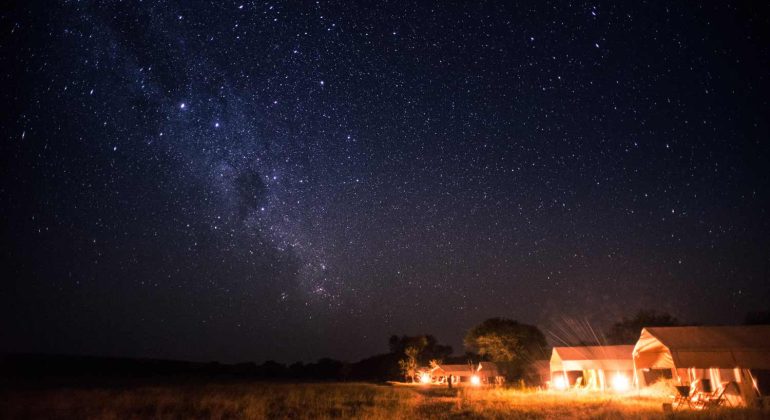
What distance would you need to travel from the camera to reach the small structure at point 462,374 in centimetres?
6175

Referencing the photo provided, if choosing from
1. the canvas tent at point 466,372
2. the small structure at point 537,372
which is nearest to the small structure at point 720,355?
the small structure at point 537,372

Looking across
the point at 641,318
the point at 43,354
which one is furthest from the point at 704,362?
the point at 43,354

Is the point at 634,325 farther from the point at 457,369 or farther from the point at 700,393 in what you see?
the point at 700,393

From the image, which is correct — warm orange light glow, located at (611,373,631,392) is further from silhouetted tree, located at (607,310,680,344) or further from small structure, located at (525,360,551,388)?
silhouetted tree, located at (607,310,680,344)

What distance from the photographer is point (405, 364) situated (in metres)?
79.5

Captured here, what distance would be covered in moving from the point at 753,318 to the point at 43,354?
12141 cm

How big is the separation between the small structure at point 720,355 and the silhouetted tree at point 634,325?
50341mm

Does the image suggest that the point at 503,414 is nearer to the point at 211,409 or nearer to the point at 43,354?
the point at 211,409

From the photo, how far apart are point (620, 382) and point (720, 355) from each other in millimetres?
12557

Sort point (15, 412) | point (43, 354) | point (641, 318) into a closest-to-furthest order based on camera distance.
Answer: point (15, 412) < point (641, 318) < point (43, 354)

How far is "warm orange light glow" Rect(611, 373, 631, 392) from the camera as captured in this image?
31.7 m

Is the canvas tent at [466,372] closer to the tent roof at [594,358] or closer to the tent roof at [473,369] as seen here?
the tent roof at [473,369]

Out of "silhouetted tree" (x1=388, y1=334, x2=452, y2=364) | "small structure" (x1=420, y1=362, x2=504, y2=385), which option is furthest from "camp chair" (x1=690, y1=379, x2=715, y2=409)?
"silhouetted tree" (x1=388, y1=334, x2=452, y2=364)

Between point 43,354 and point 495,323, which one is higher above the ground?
point 495,323
